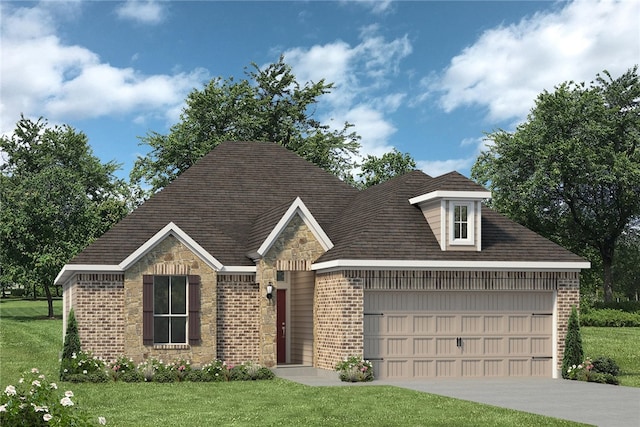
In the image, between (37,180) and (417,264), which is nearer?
(417,264)

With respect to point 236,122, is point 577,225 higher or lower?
lower

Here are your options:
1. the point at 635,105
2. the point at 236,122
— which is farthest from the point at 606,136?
the point at 236,122

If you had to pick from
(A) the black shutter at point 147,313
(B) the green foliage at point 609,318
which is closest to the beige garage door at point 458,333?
(A) the black shutter at point 147,313

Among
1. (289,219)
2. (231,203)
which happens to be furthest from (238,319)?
(231,203)

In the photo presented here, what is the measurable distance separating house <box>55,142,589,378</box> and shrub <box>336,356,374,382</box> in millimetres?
321

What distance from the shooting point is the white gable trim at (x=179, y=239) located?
2602cm

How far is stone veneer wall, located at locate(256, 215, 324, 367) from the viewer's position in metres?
27.0

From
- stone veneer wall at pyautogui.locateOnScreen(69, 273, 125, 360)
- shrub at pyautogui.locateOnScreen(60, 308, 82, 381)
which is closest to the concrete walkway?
stone veneer wall at pyautogui.locateOnScreen(69, 273, 125, 360)

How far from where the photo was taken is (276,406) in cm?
1844

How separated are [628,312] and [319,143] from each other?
2048 centimetres

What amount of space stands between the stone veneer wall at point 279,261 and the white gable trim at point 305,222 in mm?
124

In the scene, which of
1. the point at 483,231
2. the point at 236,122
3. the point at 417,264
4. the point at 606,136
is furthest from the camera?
the point at 606,136

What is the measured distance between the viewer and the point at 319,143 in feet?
173

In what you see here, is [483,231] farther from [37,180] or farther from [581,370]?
[37,180]
